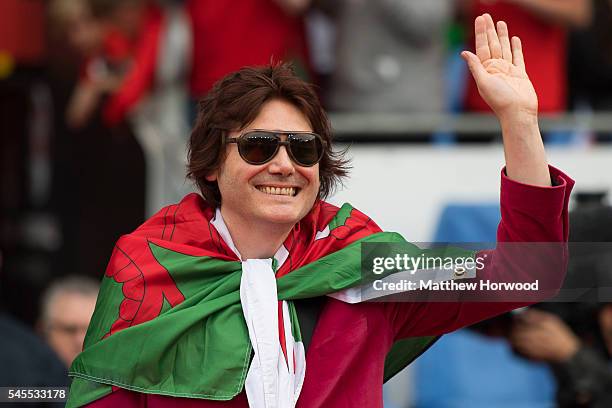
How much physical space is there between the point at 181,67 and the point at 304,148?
2.95 metres

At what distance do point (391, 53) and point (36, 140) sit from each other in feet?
7.46

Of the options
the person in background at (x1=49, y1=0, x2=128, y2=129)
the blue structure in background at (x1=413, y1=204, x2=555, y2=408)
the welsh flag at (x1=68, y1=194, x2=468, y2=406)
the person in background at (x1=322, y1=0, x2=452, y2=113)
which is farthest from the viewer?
the person in background at (x1=49, y1=0, x2=128, y2=129)

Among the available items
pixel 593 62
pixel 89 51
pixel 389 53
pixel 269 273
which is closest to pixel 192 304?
pixel 269 273

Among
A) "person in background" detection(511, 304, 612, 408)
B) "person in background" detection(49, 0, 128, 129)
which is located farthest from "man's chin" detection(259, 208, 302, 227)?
"person in background" detection(49, 0, 128, 129)

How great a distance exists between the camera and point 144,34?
594 centimetres

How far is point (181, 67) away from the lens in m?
5.90

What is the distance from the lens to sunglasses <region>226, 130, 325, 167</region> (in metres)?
3.03

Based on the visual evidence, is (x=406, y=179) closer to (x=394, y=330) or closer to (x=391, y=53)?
(x=391, y=53)

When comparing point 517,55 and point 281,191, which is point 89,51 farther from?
point 517,55

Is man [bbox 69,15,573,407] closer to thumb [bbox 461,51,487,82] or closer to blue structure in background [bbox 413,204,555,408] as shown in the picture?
thumb [bbox 461,51,487,82]

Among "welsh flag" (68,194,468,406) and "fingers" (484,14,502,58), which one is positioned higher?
"fingers" (484,14,502,58)

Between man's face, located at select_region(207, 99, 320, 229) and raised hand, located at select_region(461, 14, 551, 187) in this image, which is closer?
raised hand, located at select_region(461, 14, 551, 187)

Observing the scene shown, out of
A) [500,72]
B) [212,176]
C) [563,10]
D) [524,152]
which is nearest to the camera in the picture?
[524,152]

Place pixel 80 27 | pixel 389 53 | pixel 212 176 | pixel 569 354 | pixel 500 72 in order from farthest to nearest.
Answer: pixel 80 27 → pixel 389 53 → pixel 569 354 → pixel 212 176 → pixel 500 72
